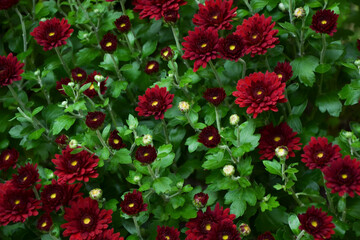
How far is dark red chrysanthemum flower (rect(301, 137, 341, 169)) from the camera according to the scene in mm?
1179

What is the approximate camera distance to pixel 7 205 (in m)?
1.36

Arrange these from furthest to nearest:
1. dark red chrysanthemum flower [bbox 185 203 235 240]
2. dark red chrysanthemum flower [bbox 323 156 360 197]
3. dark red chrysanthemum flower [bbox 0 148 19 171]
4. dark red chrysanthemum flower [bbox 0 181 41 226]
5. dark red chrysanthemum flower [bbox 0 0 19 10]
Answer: dark red chrysanthemum flower [bbox 0 0 19 10]
dark red chrysanthemum flower [bbox 0 148 19 171]
dark red chrysanthemum flower [bbox 0 181 41 226]
dark red chrysanthemum flower [bbox 185 203 235 240]
dark red chrysanthemum flower [bbox 323 156 360 197]

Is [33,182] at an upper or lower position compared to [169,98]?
lower

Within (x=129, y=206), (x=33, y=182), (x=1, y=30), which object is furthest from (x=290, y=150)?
(x=1, y=30)

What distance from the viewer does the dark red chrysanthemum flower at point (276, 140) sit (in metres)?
1.42

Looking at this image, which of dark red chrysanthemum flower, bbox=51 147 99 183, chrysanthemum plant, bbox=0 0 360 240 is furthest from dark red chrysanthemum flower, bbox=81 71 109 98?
dark red chrysanthemum flower, bbox=51 147 99 183

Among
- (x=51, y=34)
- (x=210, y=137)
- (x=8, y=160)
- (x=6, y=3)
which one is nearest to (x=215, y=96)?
(x=210, y=137)

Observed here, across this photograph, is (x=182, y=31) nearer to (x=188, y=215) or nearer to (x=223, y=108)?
(x=223, y=108)

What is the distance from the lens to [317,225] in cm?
113

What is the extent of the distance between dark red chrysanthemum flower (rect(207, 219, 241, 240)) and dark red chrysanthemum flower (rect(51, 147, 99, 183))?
0.43m

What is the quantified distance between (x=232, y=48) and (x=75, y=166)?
25.2 inches

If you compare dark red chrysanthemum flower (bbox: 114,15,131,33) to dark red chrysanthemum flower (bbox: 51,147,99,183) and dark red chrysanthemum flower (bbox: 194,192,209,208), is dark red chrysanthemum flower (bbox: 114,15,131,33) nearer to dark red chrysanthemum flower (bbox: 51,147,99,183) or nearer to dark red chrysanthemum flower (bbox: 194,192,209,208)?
dark red chrysanthemum flower (bbox: 51,147,99,183)

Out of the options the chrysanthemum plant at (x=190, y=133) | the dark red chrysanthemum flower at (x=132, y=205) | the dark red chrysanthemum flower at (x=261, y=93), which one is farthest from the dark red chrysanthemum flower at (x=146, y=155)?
the dark red chrysanthemum flower at (x=261, y=93)

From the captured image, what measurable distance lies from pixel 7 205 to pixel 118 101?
24.0 inches
